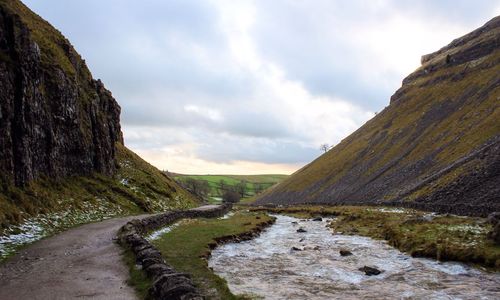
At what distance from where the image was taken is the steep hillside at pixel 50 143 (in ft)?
134

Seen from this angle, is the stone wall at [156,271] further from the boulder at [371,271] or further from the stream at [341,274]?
the boulder at [371,271]

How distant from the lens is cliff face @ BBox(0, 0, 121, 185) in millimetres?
43281

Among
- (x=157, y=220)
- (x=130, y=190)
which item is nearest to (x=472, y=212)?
(x=157, y=220)

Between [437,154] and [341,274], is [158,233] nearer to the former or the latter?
[341,274]

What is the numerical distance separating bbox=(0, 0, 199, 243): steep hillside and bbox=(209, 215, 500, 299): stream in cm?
1676

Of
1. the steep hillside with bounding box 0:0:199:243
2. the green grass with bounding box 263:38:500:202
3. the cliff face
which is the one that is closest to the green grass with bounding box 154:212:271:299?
Answer: the steep hillside with bounding box 0:0:199:243

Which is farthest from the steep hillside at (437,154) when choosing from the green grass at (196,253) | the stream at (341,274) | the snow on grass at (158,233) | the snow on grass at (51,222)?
the snow on grass at (51,222)

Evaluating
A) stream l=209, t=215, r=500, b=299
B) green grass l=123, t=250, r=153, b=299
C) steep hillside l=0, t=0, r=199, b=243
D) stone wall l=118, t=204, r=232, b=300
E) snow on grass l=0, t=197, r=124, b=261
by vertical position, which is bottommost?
stream l=209, t=215, r=500, b=299

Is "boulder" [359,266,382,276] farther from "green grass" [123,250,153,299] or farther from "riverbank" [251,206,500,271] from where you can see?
"green grass" [123,250,153,299]

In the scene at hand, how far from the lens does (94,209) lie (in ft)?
174

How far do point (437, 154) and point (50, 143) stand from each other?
95.6 meters

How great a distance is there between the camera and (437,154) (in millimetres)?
114438

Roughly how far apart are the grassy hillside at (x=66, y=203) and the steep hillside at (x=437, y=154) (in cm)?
4559

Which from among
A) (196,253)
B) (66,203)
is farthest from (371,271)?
(66,203)
